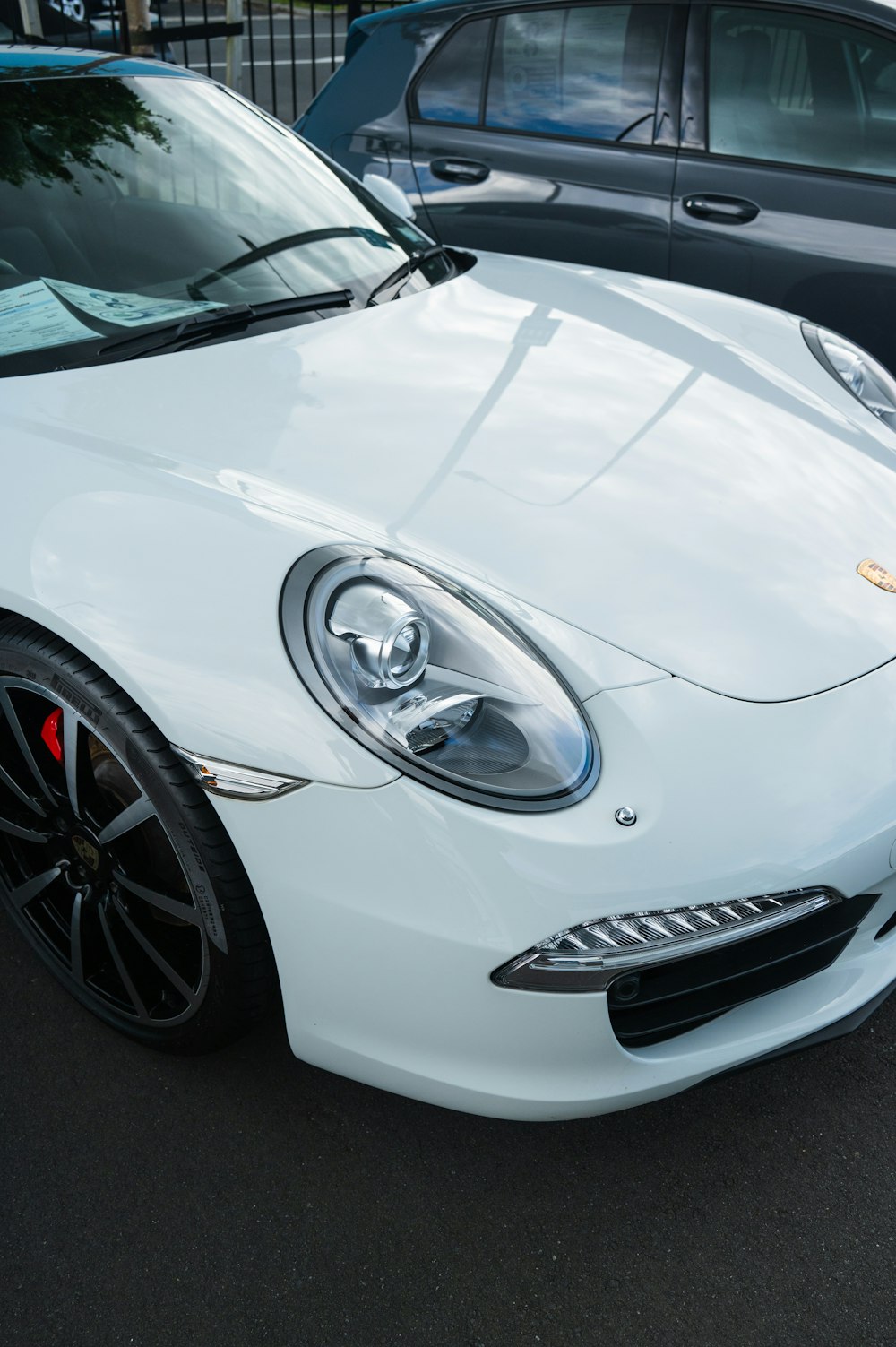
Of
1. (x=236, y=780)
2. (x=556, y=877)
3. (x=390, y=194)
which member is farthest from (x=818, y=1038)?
(x=390, y=194)

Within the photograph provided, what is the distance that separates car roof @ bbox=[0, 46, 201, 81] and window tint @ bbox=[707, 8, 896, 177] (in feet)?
5.13

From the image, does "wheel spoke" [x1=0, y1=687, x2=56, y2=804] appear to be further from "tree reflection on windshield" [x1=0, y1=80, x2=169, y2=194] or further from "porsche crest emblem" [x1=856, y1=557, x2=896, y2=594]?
"porsche crest emblem" [x1=856, y1=557, x2=896, y2=594]

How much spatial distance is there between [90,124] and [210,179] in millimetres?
259

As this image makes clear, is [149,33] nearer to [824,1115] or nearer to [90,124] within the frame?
[90,124]

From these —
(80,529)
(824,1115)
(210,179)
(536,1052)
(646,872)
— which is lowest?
(824,1115)

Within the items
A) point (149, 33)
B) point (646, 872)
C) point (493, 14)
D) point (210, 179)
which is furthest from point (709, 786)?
point (149, 33)

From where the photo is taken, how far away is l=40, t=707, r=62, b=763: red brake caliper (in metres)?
1.67

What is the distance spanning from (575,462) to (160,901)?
96 cm

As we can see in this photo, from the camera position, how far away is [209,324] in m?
2.03

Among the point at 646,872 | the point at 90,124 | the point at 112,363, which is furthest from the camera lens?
the point at 90,124

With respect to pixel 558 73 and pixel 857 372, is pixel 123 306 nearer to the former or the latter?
pixel 857 372

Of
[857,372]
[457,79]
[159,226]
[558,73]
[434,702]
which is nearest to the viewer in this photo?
[434,702]

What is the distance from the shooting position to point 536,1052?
142 centimetres

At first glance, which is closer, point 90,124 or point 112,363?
point 112,363
